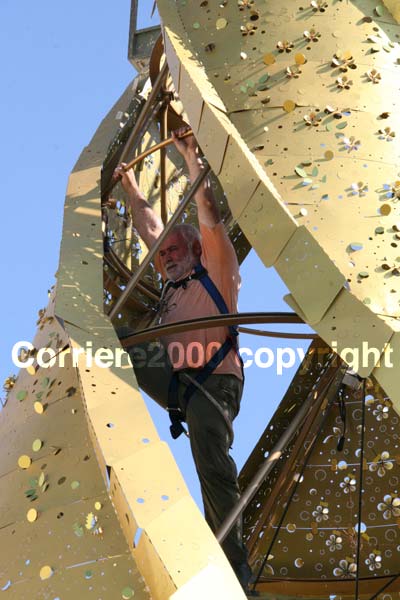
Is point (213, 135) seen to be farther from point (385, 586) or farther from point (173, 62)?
point (385, 586)

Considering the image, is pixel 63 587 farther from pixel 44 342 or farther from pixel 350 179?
pixel 350 179

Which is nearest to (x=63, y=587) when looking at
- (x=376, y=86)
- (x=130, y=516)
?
(x=130, y=516)

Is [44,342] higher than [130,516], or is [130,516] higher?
[44,342]

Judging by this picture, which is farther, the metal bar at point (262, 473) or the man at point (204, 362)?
the man at point (204, 362)

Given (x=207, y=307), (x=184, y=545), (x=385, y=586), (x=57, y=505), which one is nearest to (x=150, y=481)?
(x=184, y=545)

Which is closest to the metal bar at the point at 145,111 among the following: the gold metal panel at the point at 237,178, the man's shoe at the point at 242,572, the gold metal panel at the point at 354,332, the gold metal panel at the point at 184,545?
the gold metal panel at the point at 237,178

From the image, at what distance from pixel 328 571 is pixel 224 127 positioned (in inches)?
179

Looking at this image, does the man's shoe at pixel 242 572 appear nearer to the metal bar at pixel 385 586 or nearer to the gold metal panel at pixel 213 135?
the metal bar at pixel 385 586

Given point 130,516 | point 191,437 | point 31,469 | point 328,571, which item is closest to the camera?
point 130,516

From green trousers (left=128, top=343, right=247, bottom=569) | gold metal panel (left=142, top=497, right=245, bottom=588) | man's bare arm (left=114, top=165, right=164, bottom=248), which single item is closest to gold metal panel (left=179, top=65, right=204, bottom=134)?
man's bare arm (left=114, top=165, right=164, bottom=248)

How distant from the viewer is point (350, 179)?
861 cm

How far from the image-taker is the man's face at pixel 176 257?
1046 cm

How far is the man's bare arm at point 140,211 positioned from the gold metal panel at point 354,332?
2.96m

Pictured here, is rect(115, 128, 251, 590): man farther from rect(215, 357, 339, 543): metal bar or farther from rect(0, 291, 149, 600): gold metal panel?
rect(0, 291, 149, 600): gold metal panel
